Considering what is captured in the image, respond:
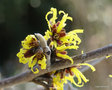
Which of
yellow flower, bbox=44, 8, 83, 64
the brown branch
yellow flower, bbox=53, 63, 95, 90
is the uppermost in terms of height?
yellow flower, bbox=44, 8, 83, 64

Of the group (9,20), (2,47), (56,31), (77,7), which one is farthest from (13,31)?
(56,31)

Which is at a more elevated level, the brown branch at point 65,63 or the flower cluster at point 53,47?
the flower cluster at point 53,47

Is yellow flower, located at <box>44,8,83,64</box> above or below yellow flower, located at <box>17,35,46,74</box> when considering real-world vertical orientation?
above

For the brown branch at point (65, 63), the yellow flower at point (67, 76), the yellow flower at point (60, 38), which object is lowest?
the brown branch at point (65, 63)

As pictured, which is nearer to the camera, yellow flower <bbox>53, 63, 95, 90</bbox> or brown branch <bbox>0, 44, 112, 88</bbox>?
brown branch <bbox>0, 44, 112, 88</bbox>

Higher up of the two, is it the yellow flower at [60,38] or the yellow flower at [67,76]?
the yellow flower at [60,38]

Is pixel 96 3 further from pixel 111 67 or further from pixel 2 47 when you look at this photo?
pixel 2 47

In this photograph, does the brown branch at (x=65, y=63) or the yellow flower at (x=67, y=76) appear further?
the yellow flower at (x=67, y=76)

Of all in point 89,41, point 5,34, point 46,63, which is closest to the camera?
point 46,63
